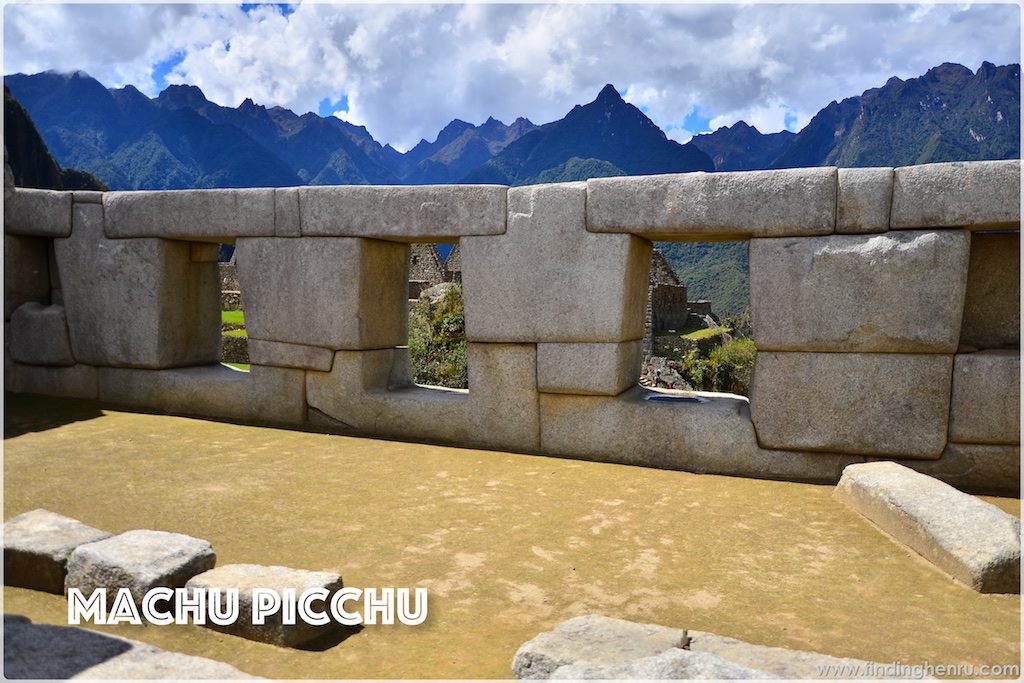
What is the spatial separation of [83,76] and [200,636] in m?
88.7

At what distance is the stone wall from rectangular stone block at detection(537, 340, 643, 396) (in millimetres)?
15

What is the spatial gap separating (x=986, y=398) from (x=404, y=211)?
12.5 feet

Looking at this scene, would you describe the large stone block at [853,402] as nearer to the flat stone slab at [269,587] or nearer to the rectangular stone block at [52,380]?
the flat stone slab at [269,587]

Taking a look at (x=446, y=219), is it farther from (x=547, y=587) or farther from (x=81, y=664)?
(x=81, y=664)

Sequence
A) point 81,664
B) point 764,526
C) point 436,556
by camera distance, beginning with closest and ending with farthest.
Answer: point 81,664 < point 436,556 < point 764,526

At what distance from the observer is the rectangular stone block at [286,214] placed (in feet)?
18.4

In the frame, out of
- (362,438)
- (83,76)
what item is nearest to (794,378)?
(362,438)

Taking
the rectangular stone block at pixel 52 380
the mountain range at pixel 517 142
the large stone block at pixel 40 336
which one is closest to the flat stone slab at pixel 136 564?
the rectangular stone block at pixel 52 380

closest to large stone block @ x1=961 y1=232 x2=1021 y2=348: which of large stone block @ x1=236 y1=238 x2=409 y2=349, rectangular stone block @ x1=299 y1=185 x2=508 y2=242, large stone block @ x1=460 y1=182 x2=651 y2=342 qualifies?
large stone block @ x1=460 y1=182 x2=651 y2=342

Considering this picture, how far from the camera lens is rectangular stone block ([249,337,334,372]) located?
223 inches

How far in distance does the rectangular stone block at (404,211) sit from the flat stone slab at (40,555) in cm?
304

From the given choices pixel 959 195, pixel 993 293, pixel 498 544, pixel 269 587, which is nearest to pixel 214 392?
pixel 498 544

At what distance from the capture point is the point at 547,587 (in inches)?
111

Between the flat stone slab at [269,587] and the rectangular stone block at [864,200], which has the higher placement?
the rectangular stone block at [864,200]
